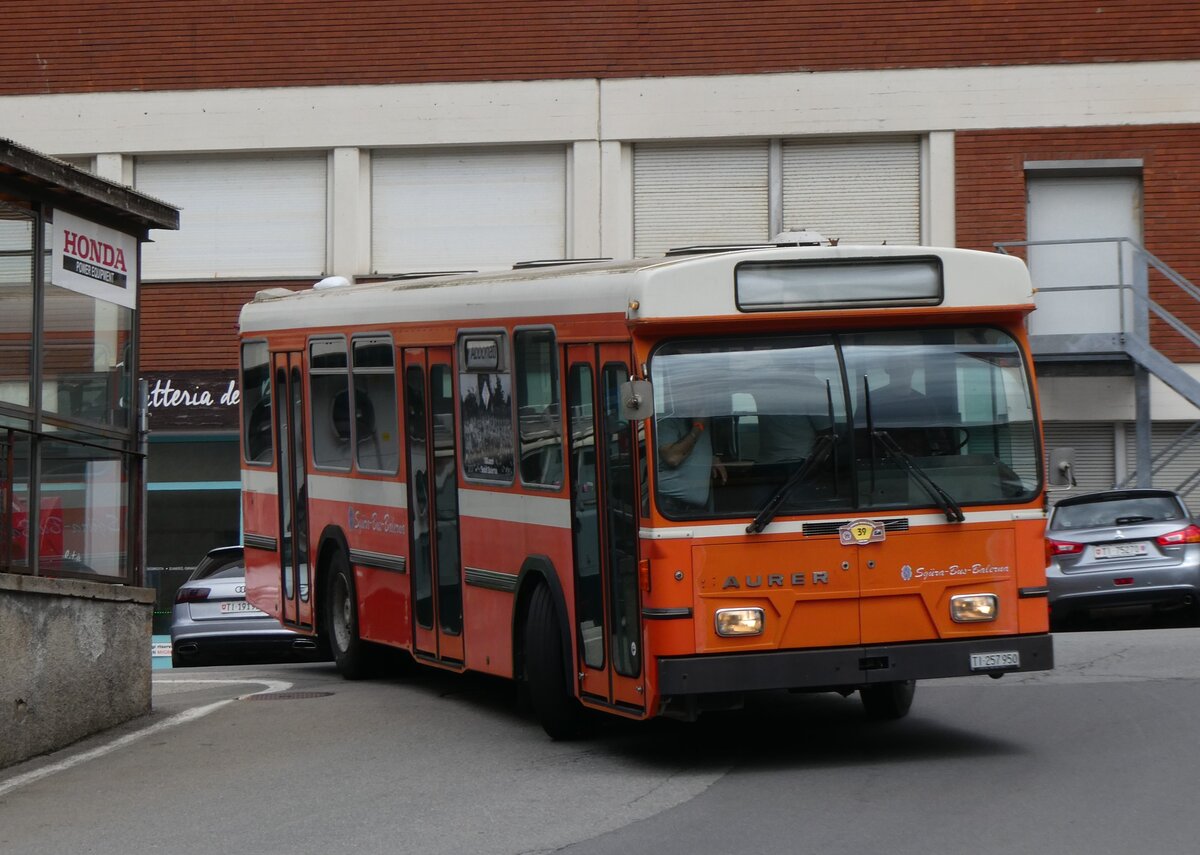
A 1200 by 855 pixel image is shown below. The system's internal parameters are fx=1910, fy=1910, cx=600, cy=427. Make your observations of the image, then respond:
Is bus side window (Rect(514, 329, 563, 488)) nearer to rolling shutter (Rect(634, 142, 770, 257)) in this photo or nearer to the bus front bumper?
the bus front bumper

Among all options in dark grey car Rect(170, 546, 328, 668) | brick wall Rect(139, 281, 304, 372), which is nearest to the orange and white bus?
dark grey car Rect(170, 546, 328, 668)

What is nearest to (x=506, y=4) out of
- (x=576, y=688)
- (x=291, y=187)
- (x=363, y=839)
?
(x=291, y=187)

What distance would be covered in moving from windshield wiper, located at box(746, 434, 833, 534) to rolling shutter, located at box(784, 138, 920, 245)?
15.8 meters

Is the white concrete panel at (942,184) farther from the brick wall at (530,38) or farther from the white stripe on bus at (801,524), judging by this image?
the white stripe on bus at (801,524)

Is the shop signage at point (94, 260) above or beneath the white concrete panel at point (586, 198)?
beneath

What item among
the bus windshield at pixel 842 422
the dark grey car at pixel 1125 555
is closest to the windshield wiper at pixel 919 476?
the bus windshield at pixel 842 422

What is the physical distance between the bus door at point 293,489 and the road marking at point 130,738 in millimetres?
707

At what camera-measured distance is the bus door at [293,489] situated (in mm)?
14914

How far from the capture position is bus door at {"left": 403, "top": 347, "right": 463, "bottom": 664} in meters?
12.0

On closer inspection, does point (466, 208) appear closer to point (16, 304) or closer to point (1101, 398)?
point (1101, 398)

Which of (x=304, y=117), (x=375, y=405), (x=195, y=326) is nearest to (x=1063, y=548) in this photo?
Result: (x=375, y=405)

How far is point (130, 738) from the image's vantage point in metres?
12.0

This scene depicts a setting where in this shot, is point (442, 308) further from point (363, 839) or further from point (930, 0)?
point (930, 0)

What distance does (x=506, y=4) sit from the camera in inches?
998
